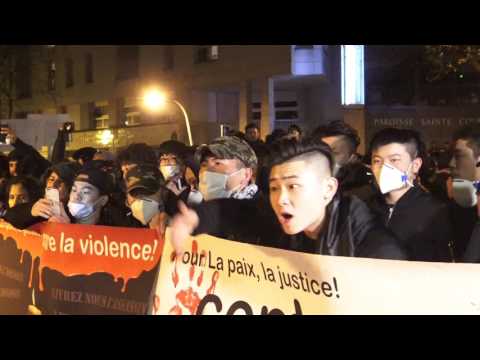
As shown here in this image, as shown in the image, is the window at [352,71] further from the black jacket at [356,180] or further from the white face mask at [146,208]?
the black jacket at [356,180]

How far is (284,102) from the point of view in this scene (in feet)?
75.0

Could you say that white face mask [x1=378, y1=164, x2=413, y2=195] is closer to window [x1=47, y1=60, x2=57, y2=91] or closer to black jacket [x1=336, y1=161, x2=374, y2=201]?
black jacket [x1=336, y1=161, x2=374, y2=201]

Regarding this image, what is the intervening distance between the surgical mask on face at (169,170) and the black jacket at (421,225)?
6.38 feet

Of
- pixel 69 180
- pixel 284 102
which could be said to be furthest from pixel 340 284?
pixel 284 102

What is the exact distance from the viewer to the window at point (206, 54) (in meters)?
23.2

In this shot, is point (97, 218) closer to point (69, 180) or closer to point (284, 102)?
point (69, 180)

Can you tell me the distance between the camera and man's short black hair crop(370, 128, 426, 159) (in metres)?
3.32

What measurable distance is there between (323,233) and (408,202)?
0.43 meters

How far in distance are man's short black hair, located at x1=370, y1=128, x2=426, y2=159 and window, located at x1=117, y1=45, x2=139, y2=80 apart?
85.1 ft

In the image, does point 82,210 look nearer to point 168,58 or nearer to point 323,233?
point 323,233

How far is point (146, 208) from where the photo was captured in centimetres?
422

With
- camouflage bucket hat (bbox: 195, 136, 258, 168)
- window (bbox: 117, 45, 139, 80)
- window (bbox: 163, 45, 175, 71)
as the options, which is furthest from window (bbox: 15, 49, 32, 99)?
camouflage bucket hat (bbox: 195, 136, 258, 168)

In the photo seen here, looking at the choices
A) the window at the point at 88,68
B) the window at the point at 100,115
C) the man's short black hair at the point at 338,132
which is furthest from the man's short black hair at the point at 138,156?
the window at the point at 88,68

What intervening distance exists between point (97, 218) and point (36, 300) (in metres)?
0.82
